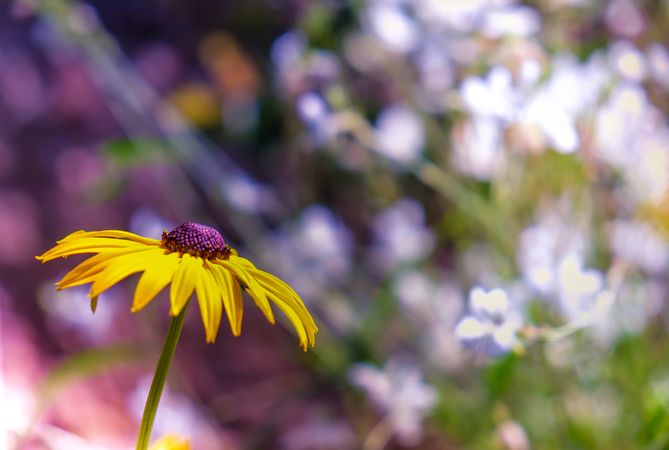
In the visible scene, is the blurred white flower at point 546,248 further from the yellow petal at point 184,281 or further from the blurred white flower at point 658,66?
the yellow petal at point 184,281

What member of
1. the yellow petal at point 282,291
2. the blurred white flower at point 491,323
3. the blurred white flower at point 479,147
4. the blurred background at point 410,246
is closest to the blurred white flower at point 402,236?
the blurred background at point 410,246

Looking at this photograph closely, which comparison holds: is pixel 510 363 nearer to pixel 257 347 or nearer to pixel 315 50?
pixel 315 50

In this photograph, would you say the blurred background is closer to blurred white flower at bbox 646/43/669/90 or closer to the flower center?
A: blurred white flower at bbox 646/43/669/90

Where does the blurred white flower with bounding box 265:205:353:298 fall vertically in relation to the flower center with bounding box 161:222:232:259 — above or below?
above

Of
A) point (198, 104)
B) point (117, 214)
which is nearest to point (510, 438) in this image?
point (117, 214)

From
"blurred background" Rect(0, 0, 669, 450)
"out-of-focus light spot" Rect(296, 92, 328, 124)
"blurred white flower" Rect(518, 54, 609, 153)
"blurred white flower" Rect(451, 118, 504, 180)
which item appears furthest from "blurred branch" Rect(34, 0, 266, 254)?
"blurred white flower" Rect(518, 54, 609, 153)

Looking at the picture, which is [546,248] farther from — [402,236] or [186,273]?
[186,273]

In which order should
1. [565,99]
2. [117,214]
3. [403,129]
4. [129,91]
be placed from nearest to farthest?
[565,99] → [129,91] → [403,129] → [117,214]

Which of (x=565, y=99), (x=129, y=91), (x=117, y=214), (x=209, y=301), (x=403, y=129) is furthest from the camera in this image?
(x=117, y=214)
